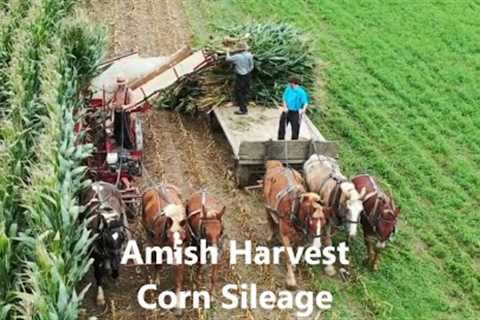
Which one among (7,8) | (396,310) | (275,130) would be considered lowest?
(396,310)

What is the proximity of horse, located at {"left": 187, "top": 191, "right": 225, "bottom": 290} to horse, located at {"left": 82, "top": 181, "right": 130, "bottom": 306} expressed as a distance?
38.2 inches

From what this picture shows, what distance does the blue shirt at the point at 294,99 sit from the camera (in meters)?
15.6

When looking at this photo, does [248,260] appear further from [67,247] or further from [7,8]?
[7,8]

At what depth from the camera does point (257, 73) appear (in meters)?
17.6

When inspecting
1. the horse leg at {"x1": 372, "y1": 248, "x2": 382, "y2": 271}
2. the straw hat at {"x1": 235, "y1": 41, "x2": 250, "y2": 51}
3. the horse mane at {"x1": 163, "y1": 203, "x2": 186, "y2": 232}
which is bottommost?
the horse leg at {"x1": 372, "y1": 248, "x2": 382, "y2": 271}

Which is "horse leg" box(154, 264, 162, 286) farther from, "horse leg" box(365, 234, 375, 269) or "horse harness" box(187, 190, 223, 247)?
"horse leg" box(365, 234, 375, 269)

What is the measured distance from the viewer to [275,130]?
1653 cm

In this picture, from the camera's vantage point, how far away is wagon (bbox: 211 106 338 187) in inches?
590

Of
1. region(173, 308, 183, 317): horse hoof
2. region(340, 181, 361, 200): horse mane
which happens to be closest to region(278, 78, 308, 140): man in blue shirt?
region(340, 181, 361, 200): horse mane

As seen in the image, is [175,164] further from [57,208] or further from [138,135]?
[57,208]

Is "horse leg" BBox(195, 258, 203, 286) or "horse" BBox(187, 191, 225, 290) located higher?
"horse" BBox(187, 191, 225, 290)

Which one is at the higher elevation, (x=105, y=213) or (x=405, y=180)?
(x=105, y=213)

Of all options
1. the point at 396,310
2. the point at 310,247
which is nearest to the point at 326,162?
the point at 310,247

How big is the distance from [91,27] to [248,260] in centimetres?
604
